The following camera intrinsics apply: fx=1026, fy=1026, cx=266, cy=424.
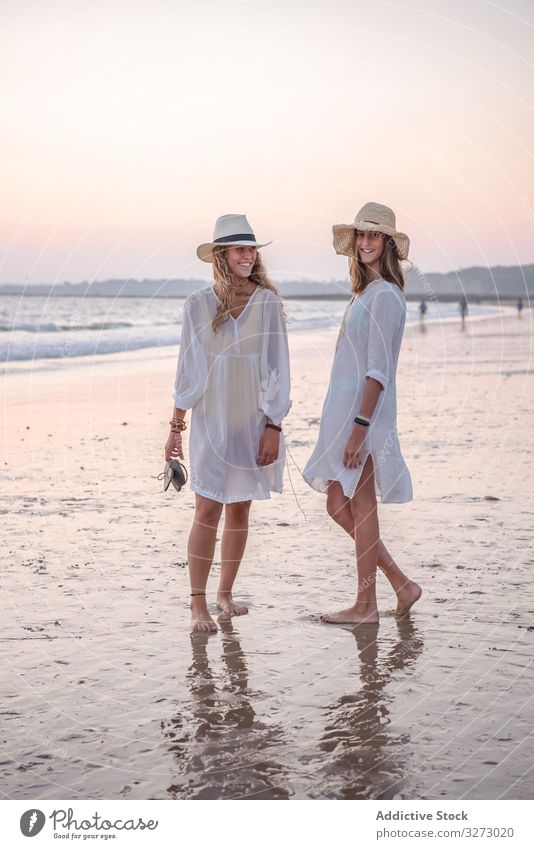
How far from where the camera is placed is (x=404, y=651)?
5039 millimetres

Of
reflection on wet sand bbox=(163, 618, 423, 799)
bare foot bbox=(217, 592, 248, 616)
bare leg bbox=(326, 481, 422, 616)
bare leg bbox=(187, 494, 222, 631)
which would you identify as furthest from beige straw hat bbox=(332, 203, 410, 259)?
reflection on wet sand bbox=(163, 618, 423, 799)

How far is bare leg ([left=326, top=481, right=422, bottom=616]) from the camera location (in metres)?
5.57

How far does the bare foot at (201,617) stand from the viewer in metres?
5.37

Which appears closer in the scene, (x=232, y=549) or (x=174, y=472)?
(x=174, y=472)

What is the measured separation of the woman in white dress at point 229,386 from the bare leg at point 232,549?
4.0 inches

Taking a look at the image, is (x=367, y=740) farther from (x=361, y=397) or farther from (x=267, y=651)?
(x=361, y=397)

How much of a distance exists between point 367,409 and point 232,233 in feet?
3.82

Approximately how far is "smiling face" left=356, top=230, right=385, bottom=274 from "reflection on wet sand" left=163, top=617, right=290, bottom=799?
7.12 ft

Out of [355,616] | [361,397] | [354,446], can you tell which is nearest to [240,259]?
[361,397]

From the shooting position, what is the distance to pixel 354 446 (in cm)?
536

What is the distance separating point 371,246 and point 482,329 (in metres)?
35.0

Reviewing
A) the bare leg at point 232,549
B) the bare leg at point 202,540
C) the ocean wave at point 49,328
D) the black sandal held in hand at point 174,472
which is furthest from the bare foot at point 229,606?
the ocean wave at point 49,328
